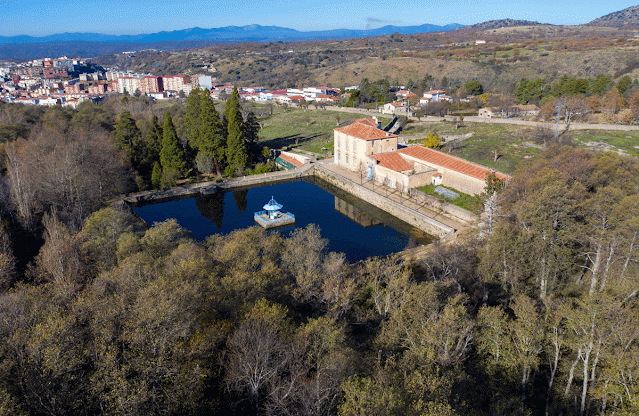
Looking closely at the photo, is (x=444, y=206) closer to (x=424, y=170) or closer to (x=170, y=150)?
(x=424, y=170)

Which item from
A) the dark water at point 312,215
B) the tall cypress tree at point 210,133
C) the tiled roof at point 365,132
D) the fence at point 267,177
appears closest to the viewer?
the dark water at point 312,215

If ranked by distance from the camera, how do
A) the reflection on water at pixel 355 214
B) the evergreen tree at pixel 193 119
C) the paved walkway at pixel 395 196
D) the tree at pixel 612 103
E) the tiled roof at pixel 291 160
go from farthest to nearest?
the tree at pixel 612 103 → the tiled roof at pixel 291 160 → the evergreen tree at pixel 193 119 → the reflection on water at pixel 355 214 → the paved walkway at pixel 395 196

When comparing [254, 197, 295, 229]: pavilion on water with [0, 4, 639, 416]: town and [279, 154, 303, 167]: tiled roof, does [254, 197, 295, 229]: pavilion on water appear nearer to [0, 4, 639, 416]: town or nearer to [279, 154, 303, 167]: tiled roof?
[0, 4, 639, 416]: town

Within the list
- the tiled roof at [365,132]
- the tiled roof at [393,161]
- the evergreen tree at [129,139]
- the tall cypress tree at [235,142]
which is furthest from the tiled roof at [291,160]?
the evergreen tree at [129,139]

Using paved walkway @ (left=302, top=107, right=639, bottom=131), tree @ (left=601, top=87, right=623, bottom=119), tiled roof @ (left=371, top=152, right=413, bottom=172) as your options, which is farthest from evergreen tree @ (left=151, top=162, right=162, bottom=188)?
tree @ (left=601, top=87, right=623, bottom=119)

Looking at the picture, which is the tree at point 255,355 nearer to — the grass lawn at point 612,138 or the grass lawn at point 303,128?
the grass lawn at point 612,138

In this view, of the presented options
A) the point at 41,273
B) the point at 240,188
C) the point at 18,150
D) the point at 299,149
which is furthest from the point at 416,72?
the point at 41,273
